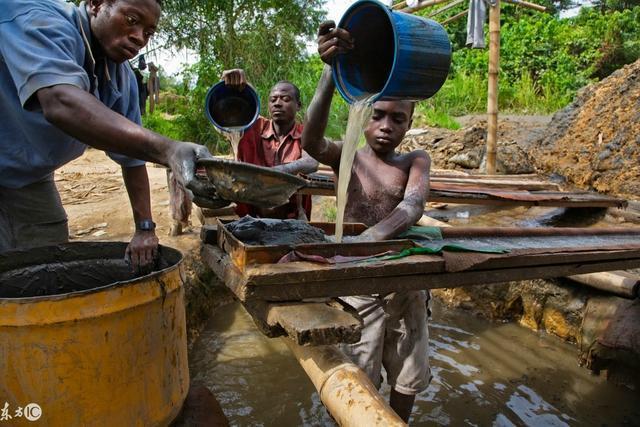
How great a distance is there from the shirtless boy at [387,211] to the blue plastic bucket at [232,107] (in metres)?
1.10

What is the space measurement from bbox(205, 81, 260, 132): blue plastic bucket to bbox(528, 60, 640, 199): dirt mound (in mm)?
4453

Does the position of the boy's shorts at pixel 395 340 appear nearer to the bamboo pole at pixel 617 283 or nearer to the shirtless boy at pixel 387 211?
the shirtless boy at pixel 387 211

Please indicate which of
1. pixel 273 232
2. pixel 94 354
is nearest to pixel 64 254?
pixel 94 354

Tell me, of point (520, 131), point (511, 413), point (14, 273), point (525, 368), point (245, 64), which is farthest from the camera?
point (245, 64)

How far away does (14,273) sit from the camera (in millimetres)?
1752

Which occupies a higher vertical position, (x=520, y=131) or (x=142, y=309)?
(x=520, y=131)

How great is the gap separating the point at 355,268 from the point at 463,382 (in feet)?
7.75

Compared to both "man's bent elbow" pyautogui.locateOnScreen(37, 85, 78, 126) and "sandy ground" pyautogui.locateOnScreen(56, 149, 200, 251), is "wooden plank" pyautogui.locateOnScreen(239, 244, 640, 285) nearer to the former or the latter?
"man's bent elbow" pyautogui.locateOnScreen(37, 85, 78, 126)

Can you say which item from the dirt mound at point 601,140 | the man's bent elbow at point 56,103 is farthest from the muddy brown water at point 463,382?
the dirt mound at point 601,140

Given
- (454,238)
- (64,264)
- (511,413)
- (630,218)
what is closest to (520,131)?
(630,218)

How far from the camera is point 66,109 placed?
4.33 feet

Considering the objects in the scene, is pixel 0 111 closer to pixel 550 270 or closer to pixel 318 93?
pixel 318 93

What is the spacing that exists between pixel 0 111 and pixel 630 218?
5.18 m

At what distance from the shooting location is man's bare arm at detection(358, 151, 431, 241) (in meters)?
2.02
